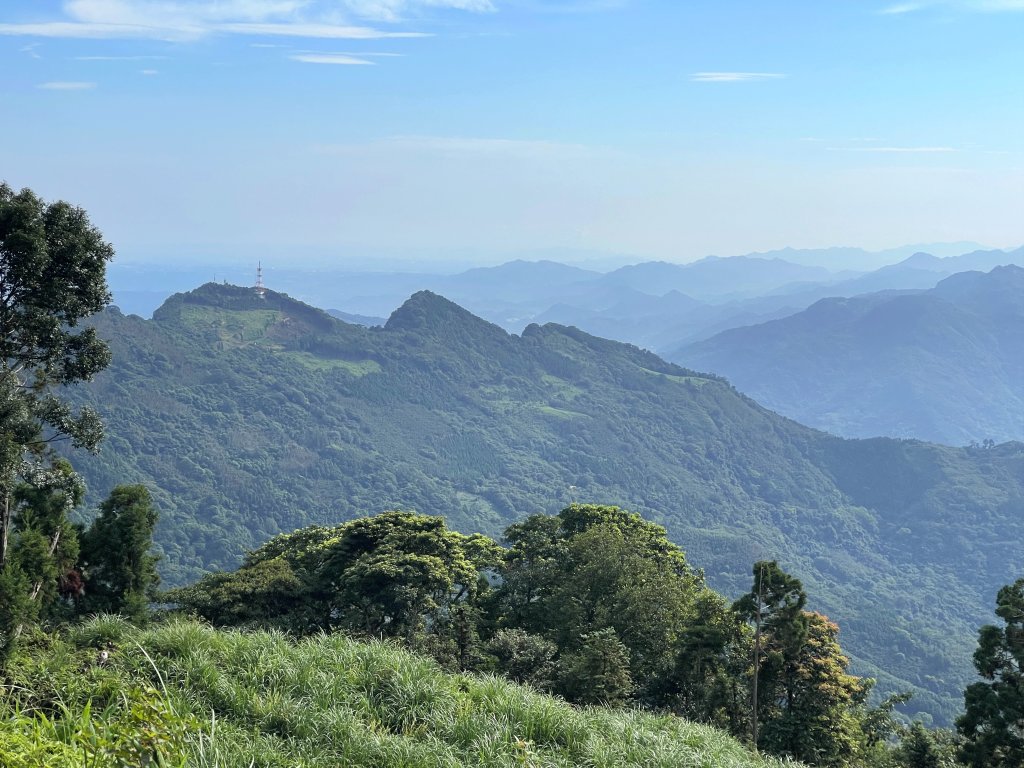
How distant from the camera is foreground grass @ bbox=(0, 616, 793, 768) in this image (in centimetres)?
846

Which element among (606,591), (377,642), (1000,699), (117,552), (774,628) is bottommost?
(606,591)

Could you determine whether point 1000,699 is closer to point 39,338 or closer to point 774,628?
point 774,628

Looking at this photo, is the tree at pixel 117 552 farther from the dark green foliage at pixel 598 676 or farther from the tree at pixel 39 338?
the dark green foliage at pixel 598 676

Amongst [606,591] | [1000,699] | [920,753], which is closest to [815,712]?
[920,753]

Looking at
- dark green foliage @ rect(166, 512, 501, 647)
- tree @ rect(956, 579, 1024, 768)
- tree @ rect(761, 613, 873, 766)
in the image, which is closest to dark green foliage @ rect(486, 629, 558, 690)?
dark green foliage @ rect(166, 512, 501, 647)

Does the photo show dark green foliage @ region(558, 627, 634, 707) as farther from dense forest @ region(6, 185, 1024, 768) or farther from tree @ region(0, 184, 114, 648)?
tree @ region(0, 184, 114, 648)

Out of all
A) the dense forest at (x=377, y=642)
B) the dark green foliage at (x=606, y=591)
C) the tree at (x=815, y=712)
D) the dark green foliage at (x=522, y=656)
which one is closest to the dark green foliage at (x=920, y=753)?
the dense forest at (x=377, y=642)

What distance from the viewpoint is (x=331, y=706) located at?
9594 mm

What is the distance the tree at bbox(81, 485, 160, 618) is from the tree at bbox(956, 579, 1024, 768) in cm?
2122

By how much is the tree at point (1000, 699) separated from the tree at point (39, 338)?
66.0 ft

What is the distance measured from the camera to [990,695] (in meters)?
18.0

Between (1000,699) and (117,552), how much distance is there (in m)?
22.8

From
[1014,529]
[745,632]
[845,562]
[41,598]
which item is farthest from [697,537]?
[41,598]

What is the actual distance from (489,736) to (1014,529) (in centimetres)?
22643
